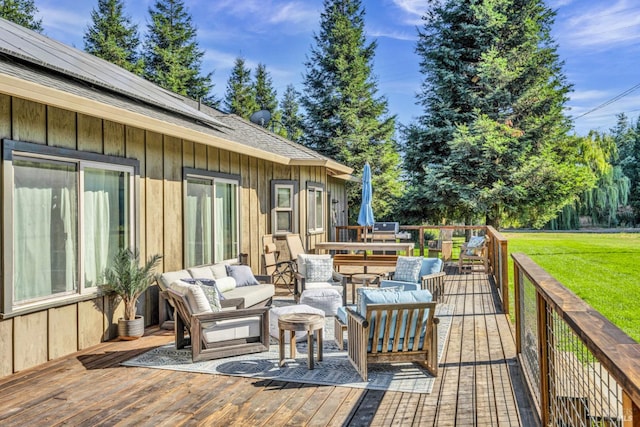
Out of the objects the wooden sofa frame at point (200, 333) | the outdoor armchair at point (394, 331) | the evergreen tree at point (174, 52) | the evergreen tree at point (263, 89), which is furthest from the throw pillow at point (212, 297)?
the evergreen tree at point (263, 89)

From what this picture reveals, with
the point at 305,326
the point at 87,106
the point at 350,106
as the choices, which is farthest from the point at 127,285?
the point at 350,106

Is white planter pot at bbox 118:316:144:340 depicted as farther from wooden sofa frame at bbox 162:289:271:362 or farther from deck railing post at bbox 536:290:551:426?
deck railing post at bbox 536:290:551:426

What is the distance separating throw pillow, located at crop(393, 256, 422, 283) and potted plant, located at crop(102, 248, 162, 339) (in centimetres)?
345

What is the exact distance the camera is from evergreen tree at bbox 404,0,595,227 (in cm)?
1526

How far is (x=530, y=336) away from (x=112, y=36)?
72.0 feet

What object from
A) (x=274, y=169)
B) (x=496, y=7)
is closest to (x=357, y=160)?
(x=496, y=7)

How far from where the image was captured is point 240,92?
25.6 m

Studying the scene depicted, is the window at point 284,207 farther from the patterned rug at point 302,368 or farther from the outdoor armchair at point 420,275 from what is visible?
the patterned rug at point 302,368

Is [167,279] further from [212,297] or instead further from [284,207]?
[284,207]

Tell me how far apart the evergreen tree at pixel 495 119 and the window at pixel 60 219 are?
1191 centimetres

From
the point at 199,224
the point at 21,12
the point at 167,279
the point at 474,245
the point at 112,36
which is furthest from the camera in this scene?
the point at 112,36

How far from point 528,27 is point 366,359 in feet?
49.7

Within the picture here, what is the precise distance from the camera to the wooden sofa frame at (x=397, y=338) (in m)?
3.96

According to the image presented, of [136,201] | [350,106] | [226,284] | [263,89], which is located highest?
[263,89]
